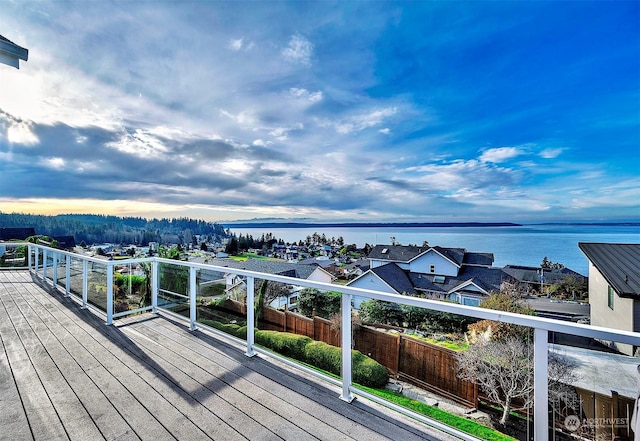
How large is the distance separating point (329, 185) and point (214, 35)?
1623 cm

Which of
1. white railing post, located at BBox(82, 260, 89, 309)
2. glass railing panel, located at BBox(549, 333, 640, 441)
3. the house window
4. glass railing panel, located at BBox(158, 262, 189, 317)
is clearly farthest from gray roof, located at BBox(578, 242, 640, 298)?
white railing post, located at BBox(82, 260, 89, 309)

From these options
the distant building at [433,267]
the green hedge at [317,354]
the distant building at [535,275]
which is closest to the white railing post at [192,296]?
the green hedge at [317,354]

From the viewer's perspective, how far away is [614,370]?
4.78 feet

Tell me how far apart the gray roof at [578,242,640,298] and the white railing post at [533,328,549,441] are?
33.0ft

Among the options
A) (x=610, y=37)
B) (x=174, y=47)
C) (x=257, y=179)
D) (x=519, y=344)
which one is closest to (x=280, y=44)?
(x=174, y=47)

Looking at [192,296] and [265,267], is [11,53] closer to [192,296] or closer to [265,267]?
[192,296]

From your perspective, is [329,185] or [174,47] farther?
[329,185]

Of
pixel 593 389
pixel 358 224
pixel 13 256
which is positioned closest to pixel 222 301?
pixel 593 389

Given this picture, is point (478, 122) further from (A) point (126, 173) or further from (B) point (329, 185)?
(A) point (126, 173)

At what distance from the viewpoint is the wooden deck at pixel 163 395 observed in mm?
1848

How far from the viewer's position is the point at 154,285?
14.6ft

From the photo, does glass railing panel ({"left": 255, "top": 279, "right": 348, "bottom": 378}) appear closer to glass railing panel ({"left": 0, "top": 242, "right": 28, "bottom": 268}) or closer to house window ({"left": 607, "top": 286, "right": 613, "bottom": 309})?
glass railing panel ({"left": 0, "top": 242, "right": 28, "bottom": 268})

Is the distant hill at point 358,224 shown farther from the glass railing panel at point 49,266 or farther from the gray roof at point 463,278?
the glass railing panel at point 49,266

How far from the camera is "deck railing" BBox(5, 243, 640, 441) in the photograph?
1467mm
